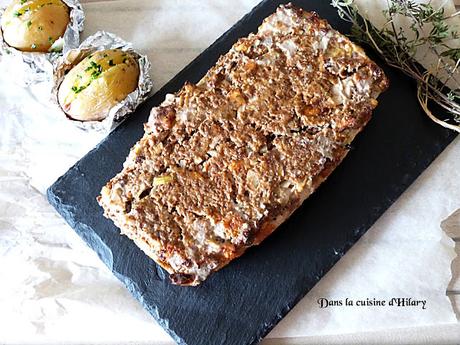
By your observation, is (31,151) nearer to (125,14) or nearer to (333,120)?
(125,14)

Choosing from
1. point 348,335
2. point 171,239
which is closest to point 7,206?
point 171,239

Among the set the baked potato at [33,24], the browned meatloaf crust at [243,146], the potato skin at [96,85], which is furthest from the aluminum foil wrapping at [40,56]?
the browned meatloaf crust at [243,146]

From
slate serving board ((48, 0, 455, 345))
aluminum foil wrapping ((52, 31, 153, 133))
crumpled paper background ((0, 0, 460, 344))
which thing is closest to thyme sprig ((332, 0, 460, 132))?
slate serving board ((48, 0, 455, 345))

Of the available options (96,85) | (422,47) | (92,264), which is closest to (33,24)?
(96,85)

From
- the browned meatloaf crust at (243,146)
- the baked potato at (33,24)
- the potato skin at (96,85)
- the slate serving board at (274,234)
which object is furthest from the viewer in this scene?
the baked potato at (33,24)

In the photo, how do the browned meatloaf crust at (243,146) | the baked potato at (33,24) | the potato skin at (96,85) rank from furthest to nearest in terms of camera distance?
the baked potato at (33,24) → the potato skin at (96,85) → the browned meatloaf crust at (243,146)

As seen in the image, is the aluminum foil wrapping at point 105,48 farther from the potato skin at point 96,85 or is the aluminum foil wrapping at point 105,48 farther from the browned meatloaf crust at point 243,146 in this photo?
the browned meatloaf crust at point 243,146
